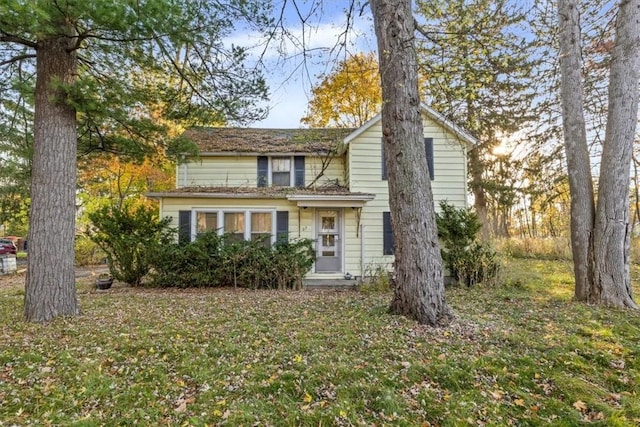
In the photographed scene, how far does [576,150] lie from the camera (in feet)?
21.0

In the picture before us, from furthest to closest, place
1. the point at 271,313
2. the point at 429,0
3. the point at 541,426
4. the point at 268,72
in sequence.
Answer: the point at 268,72
the point at 429,0
the point at 271,313
the point at 541,426

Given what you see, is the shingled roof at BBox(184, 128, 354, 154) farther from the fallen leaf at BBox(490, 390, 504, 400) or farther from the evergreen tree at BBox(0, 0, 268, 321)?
the fallen leaf at BBox(490, 390, 504, 400)

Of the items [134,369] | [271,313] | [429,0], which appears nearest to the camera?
[134,369]

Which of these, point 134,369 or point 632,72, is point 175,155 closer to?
point 134,369

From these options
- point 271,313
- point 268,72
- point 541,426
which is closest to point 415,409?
point 541,426

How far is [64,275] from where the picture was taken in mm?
5312

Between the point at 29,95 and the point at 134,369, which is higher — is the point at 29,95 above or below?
above

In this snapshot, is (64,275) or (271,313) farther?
(271,313)

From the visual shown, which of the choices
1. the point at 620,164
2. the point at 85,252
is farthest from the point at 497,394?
Result: the point at 85,252

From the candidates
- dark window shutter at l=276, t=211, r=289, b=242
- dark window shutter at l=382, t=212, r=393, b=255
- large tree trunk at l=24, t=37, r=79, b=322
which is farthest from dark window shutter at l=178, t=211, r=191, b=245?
dark window shutter at l=382, t=212, r=393, b=255

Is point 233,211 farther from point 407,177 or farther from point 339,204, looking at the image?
point 407,177

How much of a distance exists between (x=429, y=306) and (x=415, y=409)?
2074mm

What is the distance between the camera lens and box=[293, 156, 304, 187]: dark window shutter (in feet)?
38.1

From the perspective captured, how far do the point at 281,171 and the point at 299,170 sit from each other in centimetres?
65
